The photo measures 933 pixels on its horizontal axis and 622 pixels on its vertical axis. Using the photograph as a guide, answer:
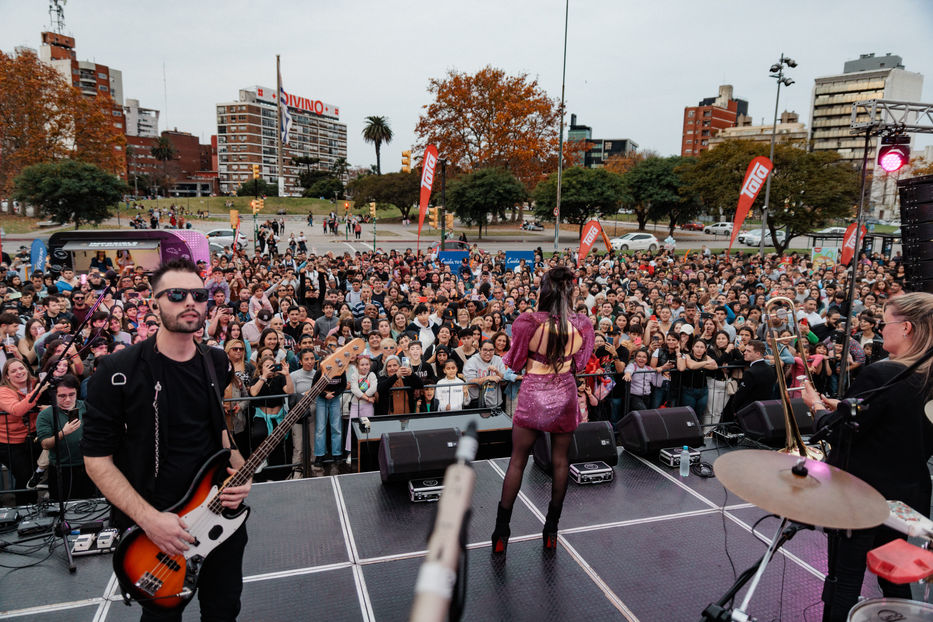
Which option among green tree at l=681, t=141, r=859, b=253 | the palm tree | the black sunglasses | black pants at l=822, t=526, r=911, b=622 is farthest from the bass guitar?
the palm tree

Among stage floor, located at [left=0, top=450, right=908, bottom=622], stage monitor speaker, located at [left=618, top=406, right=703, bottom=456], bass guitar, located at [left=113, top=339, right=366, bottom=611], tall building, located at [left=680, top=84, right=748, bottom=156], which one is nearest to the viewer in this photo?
bass guitar, located at [left=113, top=339, right=366, bottom=611]

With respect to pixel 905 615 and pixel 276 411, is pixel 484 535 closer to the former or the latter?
pixel 905 615

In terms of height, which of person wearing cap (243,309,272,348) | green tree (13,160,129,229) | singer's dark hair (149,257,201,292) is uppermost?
green tree (13,160,129,229)

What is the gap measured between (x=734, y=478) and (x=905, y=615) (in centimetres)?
85

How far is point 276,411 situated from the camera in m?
6.23

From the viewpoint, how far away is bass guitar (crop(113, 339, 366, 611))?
2.35 meters

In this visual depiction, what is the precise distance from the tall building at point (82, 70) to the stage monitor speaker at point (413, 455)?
102 metres

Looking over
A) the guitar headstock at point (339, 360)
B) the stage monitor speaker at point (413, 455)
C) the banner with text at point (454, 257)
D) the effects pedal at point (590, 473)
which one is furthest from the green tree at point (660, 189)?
the guitar headstock at point (339, 360)

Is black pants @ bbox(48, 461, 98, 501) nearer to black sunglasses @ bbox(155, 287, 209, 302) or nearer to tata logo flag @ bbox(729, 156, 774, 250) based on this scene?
black sunglasses @ bbox(155, 287, 209, 302)

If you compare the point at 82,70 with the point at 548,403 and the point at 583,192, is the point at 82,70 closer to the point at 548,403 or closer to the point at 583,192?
the point at 583,192

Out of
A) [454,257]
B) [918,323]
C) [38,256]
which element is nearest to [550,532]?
[918,323]

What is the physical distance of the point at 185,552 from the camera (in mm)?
2408

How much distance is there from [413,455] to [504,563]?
4.45ft

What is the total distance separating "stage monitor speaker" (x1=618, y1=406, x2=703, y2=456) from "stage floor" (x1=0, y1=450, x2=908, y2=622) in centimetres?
64
